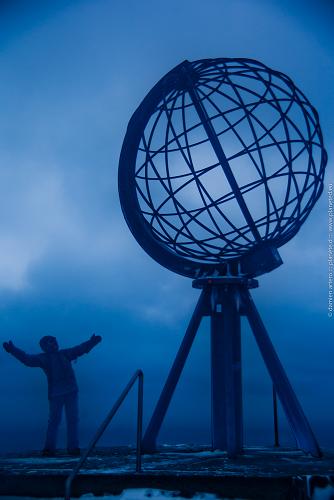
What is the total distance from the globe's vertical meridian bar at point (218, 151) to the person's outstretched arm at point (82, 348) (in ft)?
9.76

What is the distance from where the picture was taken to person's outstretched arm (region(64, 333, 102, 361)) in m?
7.63

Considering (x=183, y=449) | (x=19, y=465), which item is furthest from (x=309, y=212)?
(x=19, y=465)

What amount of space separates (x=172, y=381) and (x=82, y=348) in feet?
4.93

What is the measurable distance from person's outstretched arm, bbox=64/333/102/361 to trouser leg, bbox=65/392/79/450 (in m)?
0.57

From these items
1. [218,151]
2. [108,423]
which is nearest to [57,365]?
[108,423]

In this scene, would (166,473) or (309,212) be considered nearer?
(166,473)

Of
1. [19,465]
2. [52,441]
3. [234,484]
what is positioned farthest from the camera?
[52,441]

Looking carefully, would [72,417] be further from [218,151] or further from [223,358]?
[218,151]

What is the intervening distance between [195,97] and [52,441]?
18.6 ft

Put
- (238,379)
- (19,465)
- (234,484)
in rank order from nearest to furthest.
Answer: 1. (234,484)
2. (19,465)
3. (238,379)

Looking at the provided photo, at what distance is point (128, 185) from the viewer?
8.29m

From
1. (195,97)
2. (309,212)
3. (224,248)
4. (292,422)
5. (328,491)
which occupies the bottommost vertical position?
(328,491)

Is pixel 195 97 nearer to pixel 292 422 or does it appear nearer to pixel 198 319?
pixel 198 319

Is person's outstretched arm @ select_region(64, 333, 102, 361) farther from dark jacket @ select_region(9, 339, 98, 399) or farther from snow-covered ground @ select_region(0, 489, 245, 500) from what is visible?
snow-covered ground @ select_region(0, 489, 245, 500)
